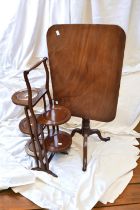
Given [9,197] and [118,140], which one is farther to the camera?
[118,140]

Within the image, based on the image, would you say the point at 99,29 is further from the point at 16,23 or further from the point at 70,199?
the point at 70,199

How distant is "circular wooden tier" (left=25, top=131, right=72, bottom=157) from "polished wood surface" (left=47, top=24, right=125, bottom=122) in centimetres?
21

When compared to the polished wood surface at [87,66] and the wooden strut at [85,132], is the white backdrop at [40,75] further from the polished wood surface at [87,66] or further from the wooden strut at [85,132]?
the polished wood surface at [87,66]

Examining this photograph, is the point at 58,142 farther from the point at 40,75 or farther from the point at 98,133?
the point at 40,75

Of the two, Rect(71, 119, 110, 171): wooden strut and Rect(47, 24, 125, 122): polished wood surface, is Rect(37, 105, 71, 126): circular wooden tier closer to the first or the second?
Rect(47, 24, 125, 122): polished wood surface

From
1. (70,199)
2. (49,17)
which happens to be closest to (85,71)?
(49,17)

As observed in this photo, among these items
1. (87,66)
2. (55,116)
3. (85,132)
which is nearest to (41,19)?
(87,66)

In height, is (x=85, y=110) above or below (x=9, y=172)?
above

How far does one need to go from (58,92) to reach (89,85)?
27cm

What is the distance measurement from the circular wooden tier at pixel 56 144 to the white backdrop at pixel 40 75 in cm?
9

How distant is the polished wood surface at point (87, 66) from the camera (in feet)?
5.33

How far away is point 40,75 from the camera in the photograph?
2129 millimetres

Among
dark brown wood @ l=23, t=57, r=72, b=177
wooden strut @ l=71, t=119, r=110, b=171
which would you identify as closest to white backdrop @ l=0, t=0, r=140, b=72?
dark brown wood @ l=23, t=57, r=72, b=177

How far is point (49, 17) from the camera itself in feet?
6.44
